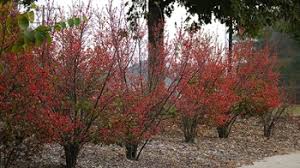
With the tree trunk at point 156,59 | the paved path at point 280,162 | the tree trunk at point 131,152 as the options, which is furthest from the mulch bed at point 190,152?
the tree trunk at point 156,59

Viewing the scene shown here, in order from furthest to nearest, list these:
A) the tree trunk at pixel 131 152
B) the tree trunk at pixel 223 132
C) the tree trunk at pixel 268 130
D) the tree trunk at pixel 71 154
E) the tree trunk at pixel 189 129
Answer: the tree trunk at pixel 268 130 → the tree trunk at pixel 223 132 → the tree trunk at pixel 189 129 → the tree trunk at pixel 131 152 → the tree trunk at pixel 71 154

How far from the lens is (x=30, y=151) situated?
21.9 feet

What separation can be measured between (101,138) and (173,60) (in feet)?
9.27

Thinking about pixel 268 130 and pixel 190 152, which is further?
pixel 268 130

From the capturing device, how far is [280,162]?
10977mm

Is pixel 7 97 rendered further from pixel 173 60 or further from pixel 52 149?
pixel 173 60

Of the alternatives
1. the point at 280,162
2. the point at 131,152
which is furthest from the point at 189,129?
the point at 131,152

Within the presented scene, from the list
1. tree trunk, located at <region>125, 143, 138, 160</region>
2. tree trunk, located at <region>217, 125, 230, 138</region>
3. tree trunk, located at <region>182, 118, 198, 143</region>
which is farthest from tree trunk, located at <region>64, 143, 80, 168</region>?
tree trunk, located at <region>217, 125, 230, 138</region>

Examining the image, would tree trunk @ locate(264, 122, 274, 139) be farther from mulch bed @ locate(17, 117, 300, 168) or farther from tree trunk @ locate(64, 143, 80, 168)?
tree trunk @ locate(64, 143, 80, 168)

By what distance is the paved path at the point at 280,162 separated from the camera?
34.1 ft

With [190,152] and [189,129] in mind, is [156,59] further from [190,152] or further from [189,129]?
[189,129]

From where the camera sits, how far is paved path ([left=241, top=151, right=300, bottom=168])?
10406 mm

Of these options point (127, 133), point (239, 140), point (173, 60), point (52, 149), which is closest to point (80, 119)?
point (127, 133)

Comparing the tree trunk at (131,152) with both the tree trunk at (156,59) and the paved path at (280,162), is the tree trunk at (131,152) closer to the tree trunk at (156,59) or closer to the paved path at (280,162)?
the tree trunk at (156,59)
